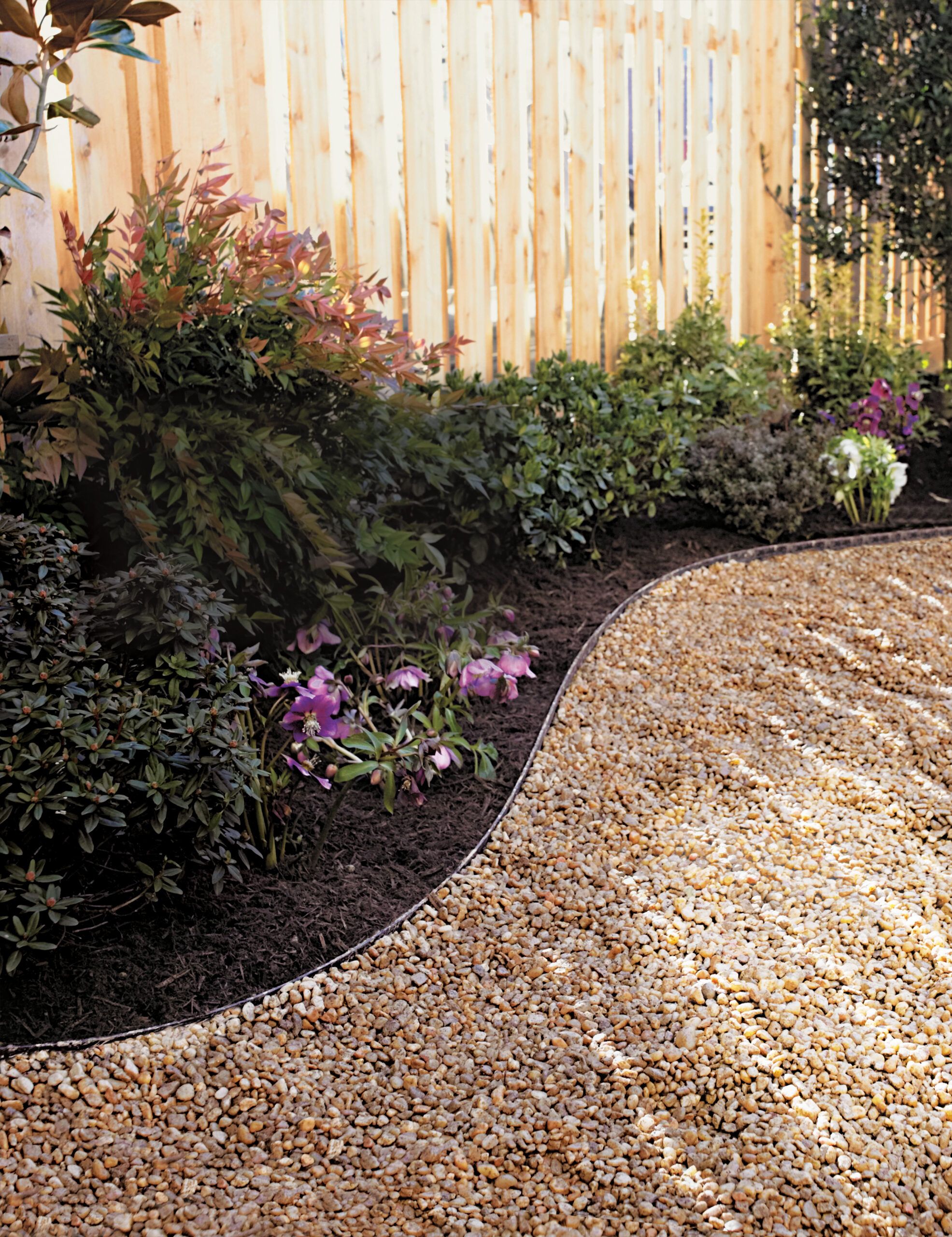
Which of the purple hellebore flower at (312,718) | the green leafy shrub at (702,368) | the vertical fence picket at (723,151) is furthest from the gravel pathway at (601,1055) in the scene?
the vertical fence picket at (723,151)

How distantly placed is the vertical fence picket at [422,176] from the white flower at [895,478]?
6.90 feet

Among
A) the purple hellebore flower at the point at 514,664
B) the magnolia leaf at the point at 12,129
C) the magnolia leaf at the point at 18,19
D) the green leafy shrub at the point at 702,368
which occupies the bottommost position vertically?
the purple hellebore flower at the point at 514,664

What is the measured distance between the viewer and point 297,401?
8.87ft

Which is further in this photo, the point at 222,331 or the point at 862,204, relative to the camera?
the point at 862,204

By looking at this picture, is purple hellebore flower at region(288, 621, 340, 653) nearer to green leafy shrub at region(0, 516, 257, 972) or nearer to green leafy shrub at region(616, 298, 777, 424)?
green leafy shrub at region(0, 516, 257, 972)

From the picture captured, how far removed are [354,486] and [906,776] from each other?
160 cm

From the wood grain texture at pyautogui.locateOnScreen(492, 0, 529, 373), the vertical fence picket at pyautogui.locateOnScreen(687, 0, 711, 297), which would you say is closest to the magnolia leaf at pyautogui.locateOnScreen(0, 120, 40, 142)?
the wood grain texture at pyautogui.locateOnScreen(492, 0, 529, 373)

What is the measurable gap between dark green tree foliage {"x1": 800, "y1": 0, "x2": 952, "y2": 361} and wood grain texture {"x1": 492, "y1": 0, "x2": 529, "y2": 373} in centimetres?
218

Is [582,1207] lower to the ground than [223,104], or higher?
lower

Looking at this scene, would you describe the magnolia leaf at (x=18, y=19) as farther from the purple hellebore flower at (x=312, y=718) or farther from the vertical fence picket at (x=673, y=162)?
the vertical fence picket at (x=673, y=162)

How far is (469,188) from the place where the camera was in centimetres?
427

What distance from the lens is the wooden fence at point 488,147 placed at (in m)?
3.26

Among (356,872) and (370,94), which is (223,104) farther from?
(356,872)

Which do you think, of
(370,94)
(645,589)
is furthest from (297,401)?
(370,94)
